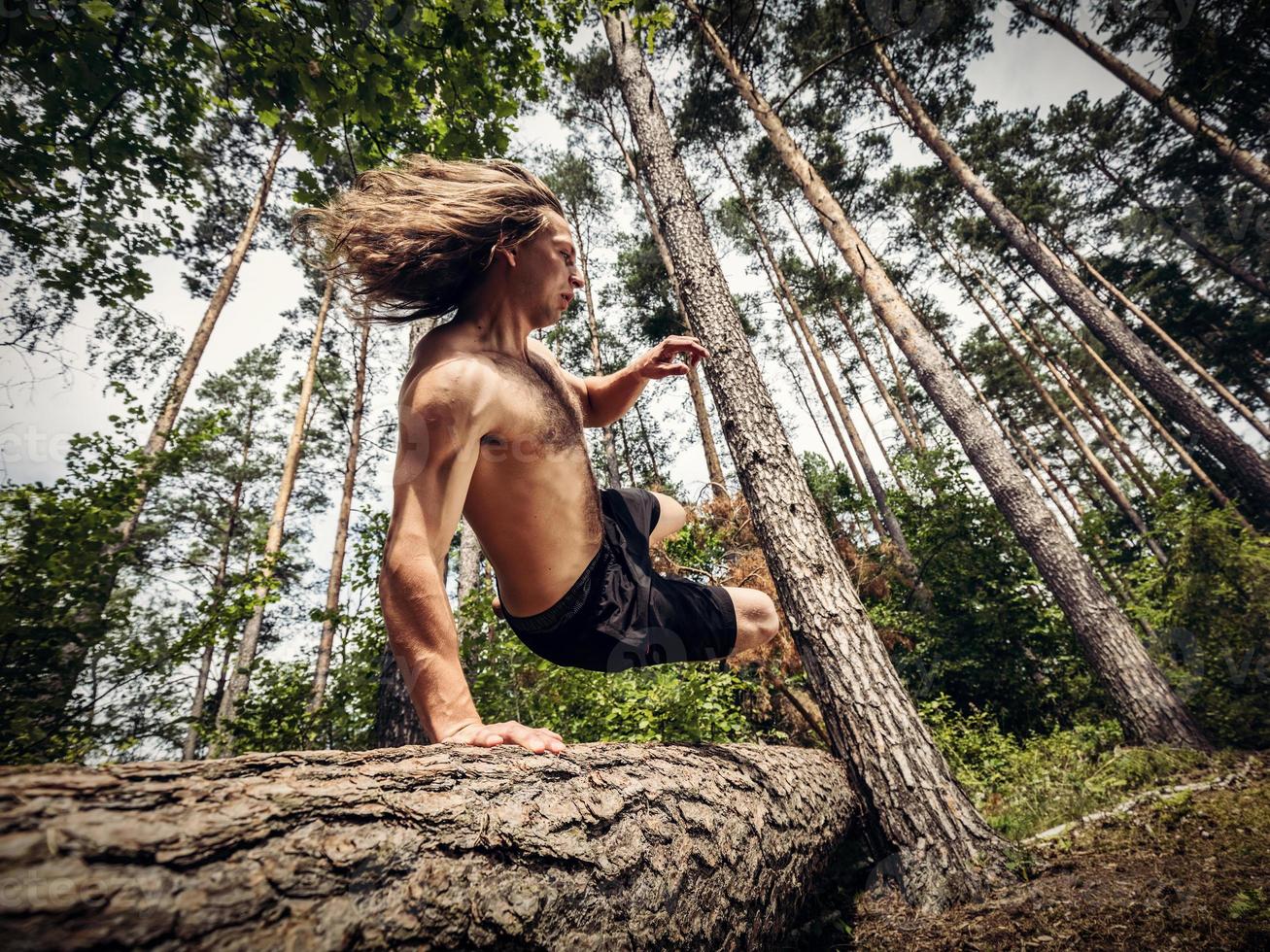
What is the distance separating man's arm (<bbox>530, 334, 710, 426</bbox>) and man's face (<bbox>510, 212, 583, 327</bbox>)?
13.0 inches

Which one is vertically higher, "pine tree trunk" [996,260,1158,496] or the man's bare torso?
"pine tree trunk" [996,260,1158,496]

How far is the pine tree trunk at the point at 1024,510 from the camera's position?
4379 millimetres

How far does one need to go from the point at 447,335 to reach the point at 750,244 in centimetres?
1778

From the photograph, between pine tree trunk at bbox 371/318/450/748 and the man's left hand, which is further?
pine tree trunk at bbox 371/318/450/748

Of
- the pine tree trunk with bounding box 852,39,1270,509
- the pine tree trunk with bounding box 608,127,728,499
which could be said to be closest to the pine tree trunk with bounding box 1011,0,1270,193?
the pine tree trunk with bounding box 852,39,1270,509

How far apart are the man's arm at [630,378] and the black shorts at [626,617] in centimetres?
58

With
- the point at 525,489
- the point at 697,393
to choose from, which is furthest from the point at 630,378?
the point at 697,393

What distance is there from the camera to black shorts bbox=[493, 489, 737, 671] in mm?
1887

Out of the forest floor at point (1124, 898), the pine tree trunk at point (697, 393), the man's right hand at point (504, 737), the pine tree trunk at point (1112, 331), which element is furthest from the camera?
the pine tree trunk at point (697, 393)

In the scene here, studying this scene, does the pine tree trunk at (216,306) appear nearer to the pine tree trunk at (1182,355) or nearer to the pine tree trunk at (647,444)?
the pine tree trunk at (647,444)

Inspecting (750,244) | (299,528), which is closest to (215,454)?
(299,528)

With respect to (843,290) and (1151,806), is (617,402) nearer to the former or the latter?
(1151,806)

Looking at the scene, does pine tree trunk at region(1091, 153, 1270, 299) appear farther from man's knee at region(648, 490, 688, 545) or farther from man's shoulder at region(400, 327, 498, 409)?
man's shoulder at region(400, 327, 498, 409)

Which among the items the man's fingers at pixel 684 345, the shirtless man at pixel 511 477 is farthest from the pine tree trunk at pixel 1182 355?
the shirtless man at pixel 511 477
